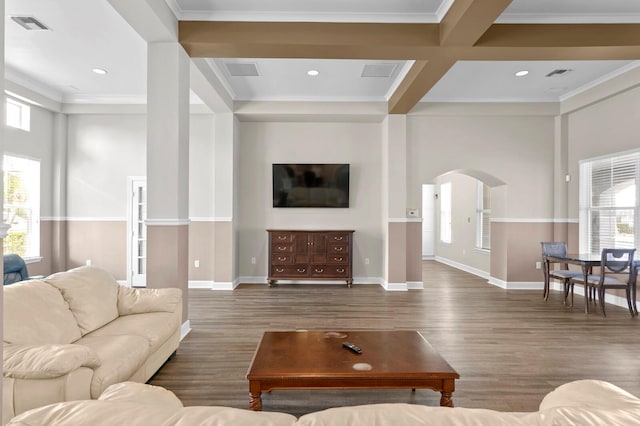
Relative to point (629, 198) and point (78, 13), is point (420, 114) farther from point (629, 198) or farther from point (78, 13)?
point (78, 13)

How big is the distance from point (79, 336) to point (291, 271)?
4103 mm

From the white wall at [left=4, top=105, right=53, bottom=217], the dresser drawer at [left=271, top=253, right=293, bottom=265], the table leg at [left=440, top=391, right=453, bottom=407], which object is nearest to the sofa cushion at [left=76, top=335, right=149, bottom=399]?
the table leg at [left=440, top=391, right=453, bottom=407]

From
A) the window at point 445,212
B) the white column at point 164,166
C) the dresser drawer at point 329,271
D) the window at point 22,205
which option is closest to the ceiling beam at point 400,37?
the white column at point 164,166

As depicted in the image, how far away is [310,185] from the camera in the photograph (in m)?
6.78

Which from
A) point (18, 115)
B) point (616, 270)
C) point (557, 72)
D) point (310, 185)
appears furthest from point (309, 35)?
point (18, 115)

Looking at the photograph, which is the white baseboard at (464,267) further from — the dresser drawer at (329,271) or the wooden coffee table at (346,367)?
the wooden coffee table at (346,367)

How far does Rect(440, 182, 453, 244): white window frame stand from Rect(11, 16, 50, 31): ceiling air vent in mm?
9341

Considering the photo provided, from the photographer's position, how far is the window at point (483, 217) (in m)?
8.13

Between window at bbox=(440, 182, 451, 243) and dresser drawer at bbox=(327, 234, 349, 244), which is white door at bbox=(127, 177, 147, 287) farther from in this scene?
window at bbox=(440, 182, 451, 243)

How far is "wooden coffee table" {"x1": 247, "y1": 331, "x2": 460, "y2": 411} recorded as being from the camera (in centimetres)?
212

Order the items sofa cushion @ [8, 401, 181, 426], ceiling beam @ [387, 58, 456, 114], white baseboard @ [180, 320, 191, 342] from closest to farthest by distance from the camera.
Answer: sofa cushion @ [8, 401, 181, 426] < white baseboard @ [180, 320, 191, 342] < ceiling beam @ [387, 58, 456, 114]

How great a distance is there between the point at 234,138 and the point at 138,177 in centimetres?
196

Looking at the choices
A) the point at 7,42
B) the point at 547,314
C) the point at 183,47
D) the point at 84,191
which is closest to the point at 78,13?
the point at 183,47

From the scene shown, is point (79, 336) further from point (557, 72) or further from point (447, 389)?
point (557, 72)
